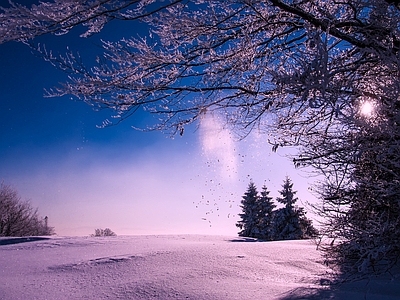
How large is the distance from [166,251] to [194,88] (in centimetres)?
227

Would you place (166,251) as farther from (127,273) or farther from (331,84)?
(331,84)

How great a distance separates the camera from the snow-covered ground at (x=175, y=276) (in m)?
3.30

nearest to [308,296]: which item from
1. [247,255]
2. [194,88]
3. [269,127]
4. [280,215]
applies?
[247,255]

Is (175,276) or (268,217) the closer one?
(175,276)

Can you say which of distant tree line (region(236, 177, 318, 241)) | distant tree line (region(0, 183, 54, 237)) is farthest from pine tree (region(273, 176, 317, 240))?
distant tree line (region(0, 183, 54, 237))

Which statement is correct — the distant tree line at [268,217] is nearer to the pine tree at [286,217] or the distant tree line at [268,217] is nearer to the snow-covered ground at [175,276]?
the pine tree at [286,217]

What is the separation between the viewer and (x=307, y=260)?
5.31m

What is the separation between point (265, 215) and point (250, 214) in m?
1.08

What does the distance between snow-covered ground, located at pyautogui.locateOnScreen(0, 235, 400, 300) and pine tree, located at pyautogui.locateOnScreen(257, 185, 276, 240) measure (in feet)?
64.6

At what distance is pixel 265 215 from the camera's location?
83.8 feet

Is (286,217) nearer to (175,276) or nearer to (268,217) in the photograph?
(268,217)

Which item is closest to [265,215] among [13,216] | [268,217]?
[268,217]

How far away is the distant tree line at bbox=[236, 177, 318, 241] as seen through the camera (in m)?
22.6

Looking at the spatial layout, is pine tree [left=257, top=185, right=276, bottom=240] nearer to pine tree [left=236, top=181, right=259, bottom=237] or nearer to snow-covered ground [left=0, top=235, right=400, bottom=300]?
pine tree [left=236, top=181, right=259, bottom=237]
